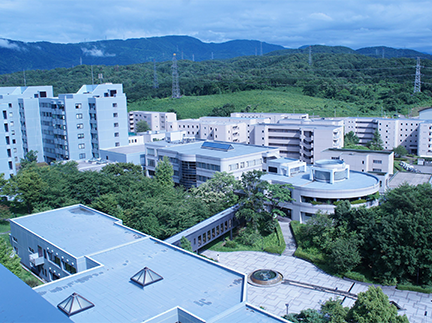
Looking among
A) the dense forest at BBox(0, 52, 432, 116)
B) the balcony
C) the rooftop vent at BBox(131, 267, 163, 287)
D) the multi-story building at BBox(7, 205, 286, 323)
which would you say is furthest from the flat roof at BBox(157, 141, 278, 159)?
the dense forest at BBox(0, 52, 432, 116)

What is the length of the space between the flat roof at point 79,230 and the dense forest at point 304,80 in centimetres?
8152

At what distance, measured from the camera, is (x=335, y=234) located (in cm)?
2989

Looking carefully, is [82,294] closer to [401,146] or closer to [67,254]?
[67,254]

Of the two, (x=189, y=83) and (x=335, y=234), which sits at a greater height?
(x=189, y=83)

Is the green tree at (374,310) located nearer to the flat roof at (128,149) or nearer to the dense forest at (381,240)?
the dense forest at (381,240)

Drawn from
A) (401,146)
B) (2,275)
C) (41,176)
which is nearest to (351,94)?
(401,146)

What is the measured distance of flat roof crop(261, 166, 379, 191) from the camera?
34.7m

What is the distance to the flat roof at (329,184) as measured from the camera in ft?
114

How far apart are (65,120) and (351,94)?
88728 millimetres

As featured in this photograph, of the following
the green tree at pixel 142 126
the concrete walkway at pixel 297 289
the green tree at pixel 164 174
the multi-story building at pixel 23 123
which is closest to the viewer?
the concrete walkway at pixel 297 289

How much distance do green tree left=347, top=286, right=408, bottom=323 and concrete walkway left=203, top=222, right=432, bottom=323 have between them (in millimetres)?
6459

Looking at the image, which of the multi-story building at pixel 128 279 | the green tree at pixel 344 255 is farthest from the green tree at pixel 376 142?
the multi-story building at pixel 128 279

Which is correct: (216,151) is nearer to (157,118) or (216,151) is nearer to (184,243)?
(184,243)

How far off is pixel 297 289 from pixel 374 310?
9.47 m
